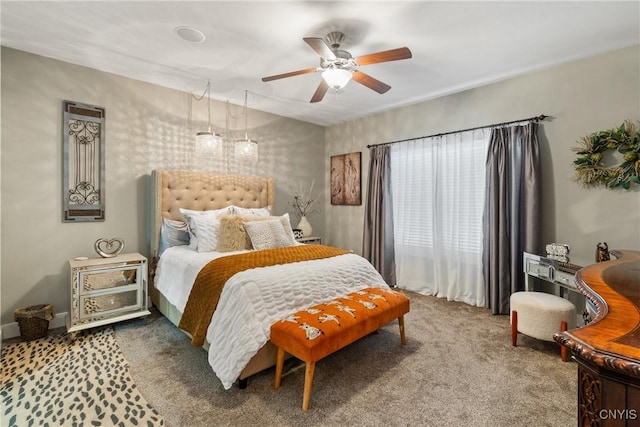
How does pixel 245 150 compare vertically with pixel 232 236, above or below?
above

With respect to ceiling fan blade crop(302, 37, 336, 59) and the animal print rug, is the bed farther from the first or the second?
ceiling fan blade crop(302, 37, 336, 59)

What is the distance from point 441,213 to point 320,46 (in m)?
2.76

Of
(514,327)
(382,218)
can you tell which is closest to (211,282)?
(514,327)

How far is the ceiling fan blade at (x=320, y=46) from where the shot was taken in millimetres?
1965

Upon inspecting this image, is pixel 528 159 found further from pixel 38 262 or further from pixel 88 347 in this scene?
pixel 38 262

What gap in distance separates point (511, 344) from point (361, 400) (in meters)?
1.59

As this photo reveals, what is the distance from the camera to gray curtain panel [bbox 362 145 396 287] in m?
4.42

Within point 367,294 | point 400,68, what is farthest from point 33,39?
point 367,294

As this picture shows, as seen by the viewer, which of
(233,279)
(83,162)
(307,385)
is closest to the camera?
(307,385)

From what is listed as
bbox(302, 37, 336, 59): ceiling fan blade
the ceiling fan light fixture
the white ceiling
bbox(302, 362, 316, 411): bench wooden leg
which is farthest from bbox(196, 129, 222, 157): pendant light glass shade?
bbox(302, 362, 316, 411): bench wooden leg

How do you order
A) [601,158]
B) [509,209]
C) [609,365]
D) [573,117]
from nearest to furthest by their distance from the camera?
1. [609,365]
2. [601,158]
3. [573,117]
4. [509,209]

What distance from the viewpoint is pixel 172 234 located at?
3373 mm

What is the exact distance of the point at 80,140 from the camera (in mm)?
3062

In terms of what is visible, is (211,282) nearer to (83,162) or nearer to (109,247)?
(109,247)
